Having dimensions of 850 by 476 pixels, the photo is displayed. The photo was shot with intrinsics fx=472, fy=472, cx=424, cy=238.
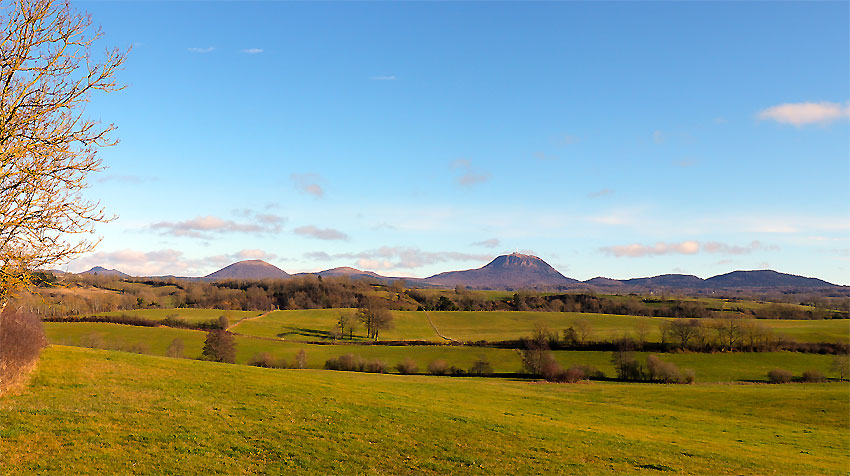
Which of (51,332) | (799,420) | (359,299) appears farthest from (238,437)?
(359,299)

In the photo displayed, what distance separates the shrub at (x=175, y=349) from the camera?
8625 cm

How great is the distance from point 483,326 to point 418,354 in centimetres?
4933

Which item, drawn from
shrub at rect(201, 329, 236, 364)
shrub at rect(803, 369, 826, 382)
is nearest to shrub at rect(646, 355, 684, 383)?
shrub at rect(803, 369, 826, 382)

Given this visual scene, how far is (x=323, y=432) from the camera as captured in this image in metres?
20.5

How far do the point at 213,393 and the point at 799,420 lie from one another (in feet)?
155

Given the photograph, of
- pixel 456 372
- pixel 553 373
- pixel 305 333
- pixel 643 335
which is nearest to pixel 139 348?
pixel 305 333

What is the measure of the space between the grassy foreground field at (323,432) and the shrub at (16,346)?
108cm

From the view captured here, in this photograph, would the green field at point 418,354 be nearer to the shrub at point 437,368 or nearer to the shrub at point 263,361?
the shrub at point 437,368

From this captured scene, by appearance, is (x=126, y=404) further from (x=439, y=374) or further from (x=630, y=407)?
(x=439, y=374)

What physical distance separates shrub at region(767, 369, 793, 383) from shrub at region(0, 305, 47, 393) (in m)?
94.2

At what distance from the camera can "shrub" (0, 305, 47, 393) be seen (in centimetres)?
2342

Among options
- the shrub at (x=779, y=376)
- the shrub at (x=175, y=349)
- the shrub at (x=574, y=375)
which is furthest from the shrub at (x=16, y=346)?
the shrub at (x=779, y=376)

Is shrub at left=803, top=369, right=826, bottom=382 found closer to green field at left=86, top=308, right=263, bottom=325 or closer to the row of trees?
the row of trees

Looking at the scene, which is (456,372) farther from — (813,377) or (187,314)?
(187,314)
